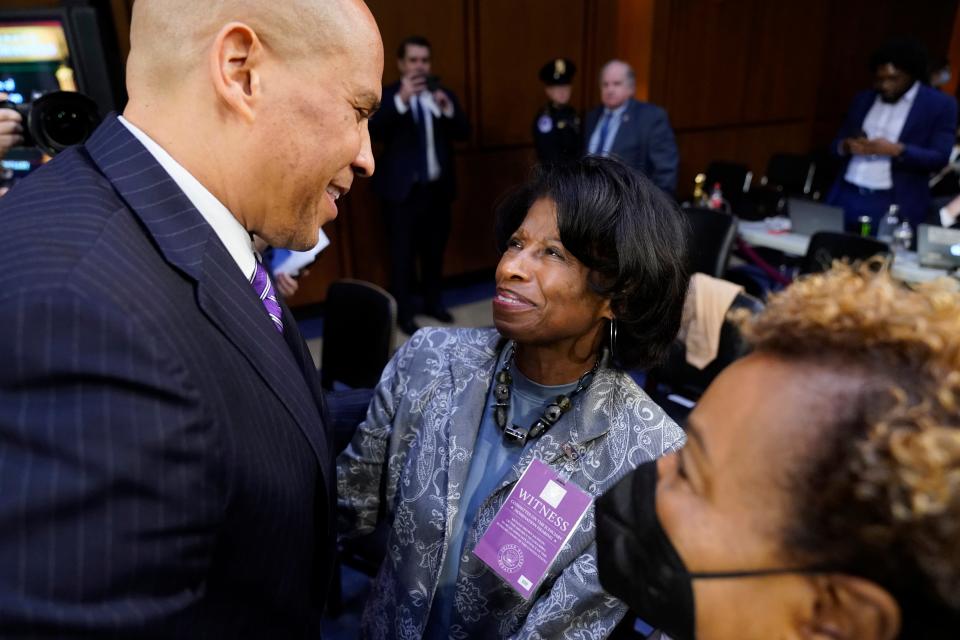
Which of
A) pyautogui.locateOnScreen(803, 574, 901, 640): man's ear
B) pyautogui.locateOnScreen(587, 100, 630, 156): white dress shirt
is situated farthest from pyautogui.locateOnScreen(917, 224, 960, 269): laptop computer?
pyautogui.locateOnScreen(803, 574, 901, 640): man's ear

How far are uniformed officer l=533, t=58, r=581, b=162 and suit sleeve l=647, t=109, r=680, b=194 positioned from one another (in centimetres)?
70

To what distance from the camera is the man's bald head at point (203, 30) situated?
0.81 meters

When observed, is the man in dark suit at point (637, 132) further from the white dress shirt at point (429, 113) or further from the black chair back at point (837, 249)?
the black chair back at point (837, 249)

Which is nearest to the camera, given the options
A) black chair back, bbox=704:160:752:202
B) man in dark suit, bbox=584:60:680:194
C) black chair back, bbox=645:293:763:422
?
black chair back, bbox=645:293:763:422

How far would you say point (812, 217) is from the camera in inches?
160

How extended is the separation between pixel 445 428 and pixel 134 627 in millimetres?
730

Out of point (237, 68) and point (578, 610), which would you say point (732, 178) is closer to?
point (578, 610)

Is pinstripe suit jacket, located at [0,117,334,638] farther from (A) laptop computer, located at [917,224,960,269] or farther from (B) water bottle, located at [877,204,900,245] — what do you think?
(B) water bottle, located at [877,204,900,245]

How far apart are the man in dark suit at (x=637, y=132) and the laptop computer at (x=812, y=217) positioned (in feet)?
2.96

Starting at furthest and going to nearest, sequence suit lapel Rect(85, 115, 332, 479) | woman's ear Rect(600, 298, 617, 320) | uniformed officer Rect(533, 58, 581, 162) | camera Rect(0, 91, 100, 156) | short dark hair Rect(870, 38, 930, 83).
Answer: uniformed officer Rect(533, 58, 581, 162) < short dark hair Rect(870, 38, 930, 83) < camera Rect(0, 91, 100, 156) < woman's ear Rect(600, 298, 617, 320) < suit lapel Rect(85, 115, 332, 479)

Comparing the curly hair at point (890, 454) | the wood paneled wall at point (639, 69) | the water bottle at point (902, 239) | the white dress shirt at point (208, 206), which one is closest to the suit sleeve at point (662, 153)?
the water bottle at point (902, 239)

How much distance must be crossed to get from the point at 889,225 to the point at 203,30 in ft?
13.9

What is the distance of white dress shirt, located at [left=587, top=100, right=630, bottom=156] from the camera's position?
484 cm

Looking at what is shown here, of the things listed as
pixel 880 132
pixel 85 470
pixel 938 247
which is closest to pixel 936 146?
pixel 880 132
